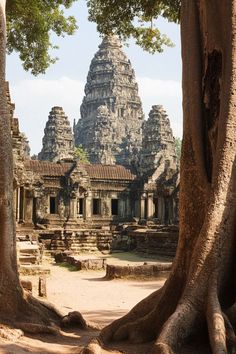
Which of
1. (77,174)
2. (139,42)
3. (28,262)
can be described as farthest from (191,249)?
(77,174)

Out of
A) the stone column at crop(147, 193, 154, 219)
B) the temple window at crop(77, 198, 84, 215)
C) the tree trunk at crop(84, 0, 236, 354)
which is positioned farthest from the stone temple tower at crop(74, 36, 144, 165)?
the tree trunk at crop(84, 0, 236, 354)

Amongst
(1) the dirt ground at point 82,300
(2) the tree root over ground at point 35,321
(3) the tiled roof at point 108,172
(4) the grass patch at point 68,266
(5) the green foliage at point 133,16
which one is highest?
(5) the green foliage at point 133,16

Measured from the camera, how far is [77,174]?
29.2 metres

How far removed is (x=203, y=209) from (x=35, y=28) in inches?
350

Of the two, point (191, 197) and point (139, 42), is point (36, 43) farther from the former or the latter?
point (191, 197)

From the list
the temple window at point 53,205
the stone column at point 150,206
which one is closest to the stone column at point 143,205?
the stone column at point 150,206

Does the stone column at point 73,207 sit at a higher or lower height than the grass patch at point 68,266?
higher

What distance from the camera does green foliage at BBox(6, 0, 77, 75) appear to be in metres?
10.5

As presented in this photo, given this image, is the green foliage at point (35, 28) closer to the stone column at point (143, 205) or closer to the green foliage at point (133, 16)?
the green foliage at point (133, 16)

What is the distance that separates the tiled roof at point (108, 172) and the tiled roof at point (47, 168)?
1.43 metres

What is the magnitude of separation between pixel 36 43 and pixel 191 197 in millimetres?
9125

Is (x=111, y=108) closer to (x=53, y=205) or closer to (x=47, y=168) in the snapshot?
(x=47, y=168)

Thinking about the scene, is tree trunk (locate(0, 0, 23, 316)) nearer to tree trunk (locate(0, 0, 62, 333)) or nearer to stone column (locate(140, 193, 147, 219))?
tree trunk (locate(0, 0, 62, 333))

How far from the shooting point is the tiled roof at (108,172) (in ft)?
103
